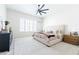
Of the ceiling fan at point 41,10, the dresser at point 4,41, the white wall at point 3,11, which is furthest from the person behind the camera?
the dresser at point 4,41

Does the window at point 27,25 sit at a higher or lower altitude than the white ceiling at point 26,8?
lower

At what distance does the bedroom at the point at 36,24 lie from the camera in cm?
191

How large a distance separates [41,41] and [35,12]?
89cm

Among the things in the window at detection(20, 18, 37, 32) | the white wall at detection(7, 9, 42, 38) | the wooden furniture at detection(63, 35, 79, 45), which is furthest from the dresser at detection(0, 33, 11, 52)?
the wooden furniture at detection(63, 35, 79, 45)

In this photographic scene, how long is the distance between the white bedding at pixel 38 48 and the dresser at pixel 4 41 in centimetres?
33

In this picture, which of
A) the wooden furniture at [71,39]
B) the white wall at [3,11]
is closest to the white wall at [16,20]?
the white wall at [3,11]

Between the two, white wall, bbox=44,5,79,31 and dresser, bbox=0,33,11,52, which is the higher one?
white wall, bbox=44,5,79,31

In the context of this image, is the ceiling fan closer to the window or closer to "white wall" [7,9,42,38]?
"white wall" [7,9,42,38]

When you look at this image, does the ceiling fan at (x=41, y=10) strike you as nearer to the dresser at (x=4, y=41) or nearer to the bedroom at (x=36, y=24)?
the bedroom at (x=36, y=24)

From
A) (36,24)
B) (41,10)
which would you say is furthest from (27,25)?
(41,10)

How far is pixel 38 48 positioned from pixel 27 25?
761mm

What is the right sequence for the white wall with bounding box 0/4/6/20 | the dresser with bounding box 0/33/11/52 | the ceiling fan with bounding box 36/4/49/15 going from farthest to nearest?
the dresser with bounding box 0/33/11/52 → the ceiling fan with bounding box 36/4/49/15 → the white wall with bounding box 0/4/6/20

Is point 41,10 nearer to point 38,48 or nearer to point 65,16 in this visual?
point 65,16

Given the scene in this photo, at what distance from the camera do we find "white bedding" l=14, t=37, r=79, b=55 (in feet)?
6.25
